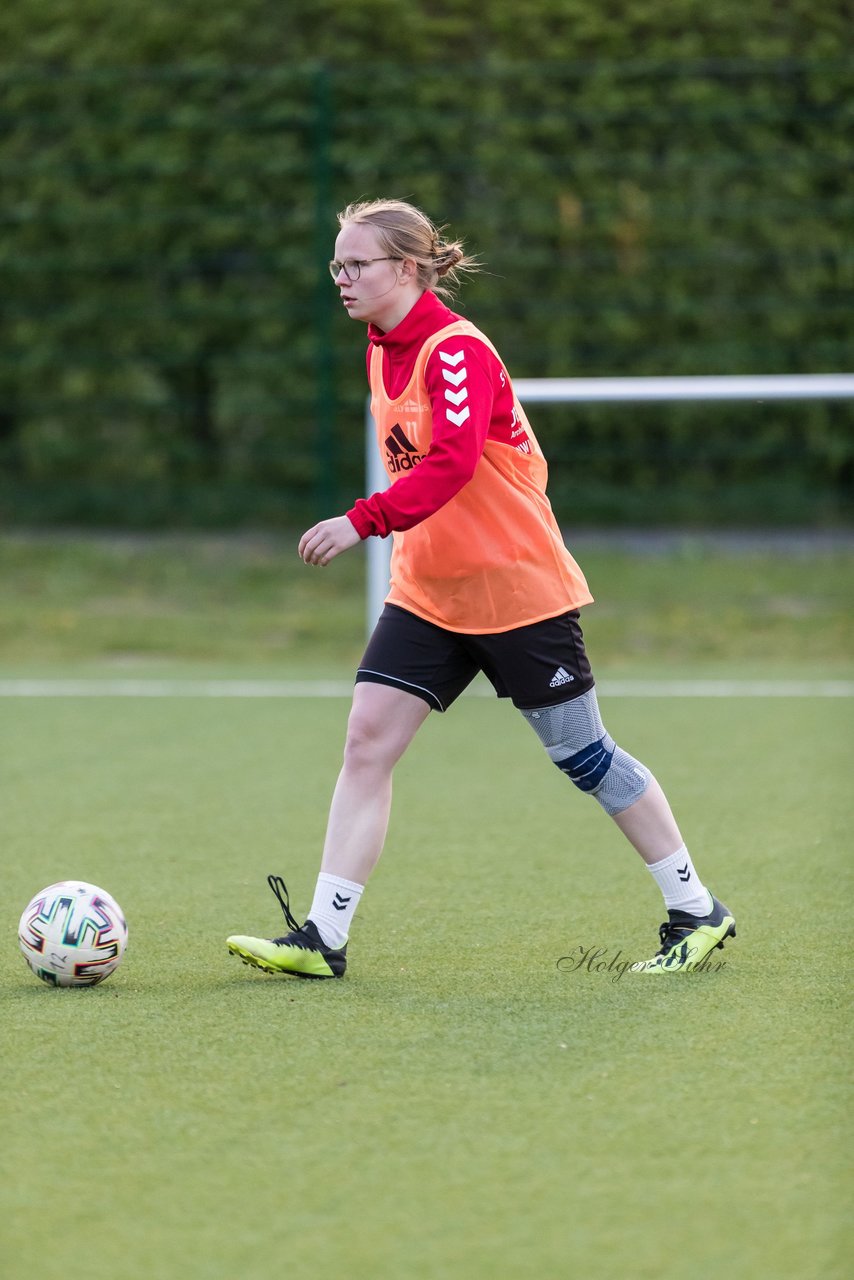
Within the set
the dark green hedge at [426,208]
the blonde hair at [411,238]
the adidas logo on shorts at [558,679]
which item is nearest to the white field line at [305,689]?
the dark green hedge at [426,208]

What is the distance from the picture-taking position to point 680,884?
4.07 m

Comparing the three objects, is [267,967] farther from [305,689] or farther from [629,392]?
[305,689]

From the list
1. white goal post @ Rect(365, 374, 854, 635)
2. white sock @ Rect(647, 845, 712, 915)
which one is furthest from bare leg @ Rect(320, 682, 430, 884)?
white goal post @ Rect(365, 374, 854, 635)

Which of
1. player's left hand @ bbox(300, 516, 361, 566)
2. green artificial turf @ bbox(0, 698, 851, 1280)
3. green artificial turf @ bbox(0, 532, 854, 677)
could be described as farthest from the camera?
green artificial turf @ bbox(0, 532, 854, 677)

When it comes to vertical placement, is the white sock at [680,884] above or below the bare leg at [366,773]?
below

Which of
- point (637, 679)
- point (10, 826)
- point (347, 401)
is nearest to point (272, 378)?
point (347, 401)

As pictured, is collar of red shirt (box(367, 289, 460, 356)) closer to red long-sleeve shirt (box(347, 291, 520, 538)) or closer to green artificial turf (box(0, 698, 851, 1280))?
red long-sleeve shirt (box(347, 291, 520, 538))

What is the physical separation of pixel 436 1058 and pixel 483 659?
38.5 inches

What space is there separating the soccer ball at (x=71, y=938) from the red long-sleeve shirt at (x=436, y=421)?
1.06 metres

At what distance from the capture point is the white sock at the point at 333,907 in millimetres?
3986

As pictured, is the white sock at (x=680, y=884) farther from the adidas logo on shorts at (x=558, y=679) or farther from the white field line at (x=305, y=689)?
the white field line at (x=305, y=689)

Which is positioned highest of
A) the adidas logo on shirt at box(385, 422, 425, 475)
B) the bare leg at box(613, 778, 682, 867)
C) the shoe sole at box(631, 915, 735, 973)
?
the adidas logo on shirt at box(385, 422, 425, 475)

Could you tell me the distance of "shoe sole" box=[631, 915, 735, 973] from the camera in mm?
4035

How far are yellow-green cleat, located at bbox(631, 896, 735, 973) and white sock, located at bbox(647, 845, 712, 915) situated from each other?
2 centimetres
